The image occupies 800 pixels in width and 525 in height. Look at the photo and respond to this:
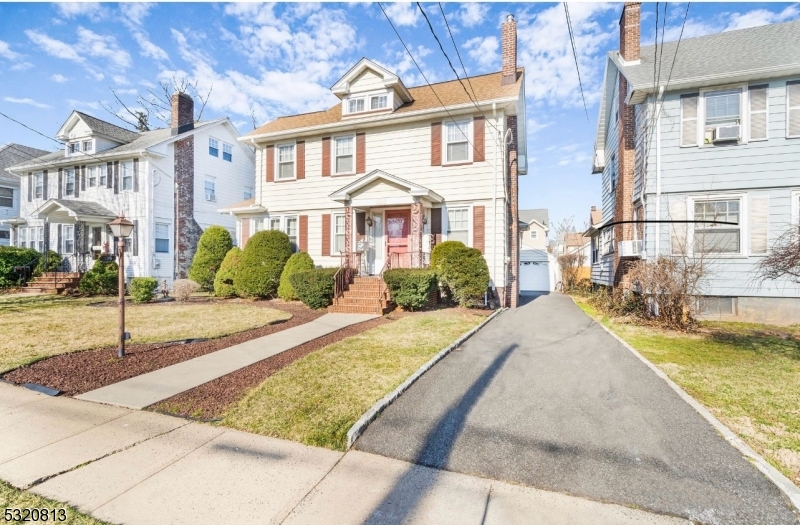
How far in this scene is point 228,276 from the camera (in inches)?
565

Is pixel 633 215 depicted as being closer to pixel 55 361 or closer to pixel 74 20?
pixel 55 361

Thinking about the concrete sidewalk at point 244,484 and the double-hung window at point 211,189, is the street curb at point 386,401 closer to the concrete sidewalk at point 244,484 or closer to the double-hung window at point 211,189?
the concrete sidewalk at point 244,484

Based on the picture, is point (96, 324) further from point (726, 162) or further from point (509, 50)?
point (726, 162)

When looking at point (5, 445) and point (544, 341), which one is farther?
point (544, 341)

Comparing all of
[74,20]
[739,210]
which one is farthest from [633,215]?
[74,20]

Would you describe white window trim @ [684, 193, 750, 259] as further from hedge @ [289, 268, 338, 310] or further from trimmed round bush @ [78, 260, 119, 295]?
trimmed round bush @ [78, 260, 119, 295]

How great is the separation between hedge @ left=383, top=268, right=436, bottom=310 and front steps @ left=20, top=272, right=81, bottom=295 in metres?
15.5

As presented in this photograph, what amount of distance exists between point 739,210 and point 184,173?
22.6m

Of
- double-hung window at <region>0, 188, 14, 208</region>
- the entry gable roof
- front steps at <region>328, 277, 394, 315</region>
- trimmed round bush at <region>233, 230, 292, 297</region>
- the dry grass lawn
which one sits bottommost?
the dry grass lawn

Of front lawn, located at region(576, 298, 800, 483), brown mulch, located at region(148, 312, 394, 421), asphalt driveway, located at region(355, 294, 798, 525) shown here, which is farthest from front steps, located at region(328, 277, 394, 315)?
front lawn, located at region(576, 298, 800, 483)

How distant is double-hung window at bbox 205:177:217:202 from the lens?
20875 millimetres

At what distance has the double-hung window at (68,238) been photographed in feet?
63.3

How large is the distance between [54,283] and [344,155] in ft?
48.0

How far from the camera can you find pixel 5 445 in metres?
3.44
